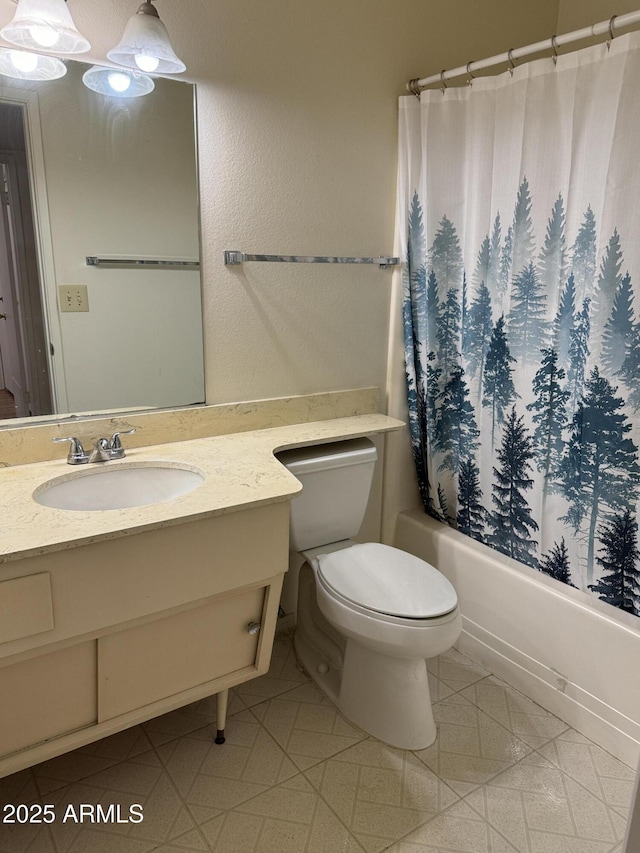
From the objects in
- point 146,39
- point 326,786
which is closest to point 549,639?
point 326,786

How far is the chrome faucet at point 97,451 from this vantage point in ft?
5.06

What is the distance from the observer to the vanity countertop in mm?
1138

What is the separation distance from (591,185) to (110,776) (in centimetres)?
197

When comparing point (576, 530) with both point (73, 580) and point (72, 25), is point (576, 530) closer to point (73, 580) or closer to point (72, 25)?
point (73, 580)

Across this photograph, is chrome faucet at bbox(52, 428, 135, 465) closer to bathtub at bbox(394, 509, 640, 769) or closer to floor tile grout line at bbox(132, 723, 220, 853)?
floor tile grout line at bbox(132, 723, 220, 853)

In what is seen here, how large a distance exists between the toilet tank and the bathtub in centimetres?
41

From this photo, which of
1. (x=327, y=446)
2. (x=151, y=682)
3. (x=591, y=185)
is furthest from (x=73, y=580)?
(x=591, y=185)

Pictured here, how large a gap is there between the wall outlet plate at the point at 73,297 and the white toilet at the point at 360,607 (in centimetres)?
69

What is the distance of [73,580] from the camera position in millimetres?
1160

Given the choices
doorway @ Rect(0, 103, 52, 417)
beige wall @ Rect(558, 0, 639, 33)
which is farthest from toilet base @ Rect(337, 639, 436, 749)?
beige wall @ Rect(558, 0, 639, 33)

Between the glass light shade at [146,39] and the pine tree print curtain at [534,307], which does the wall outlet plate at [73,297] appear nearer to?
the glass light shade at [146,39]

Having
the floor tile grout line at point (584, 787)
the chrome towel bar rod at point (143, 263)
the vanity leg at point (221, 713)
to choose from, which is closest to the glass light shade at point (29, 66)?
the chrome towel bar rod at point (143, 263)

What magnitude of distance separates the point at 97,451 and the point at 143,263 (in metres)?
0.52

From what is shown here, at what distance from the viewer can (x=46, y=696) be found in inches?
49.8
